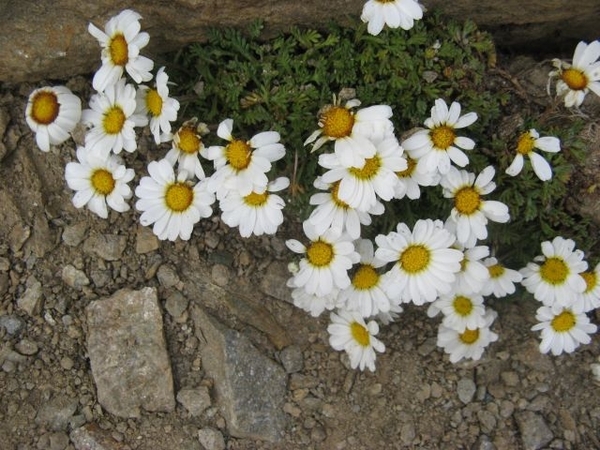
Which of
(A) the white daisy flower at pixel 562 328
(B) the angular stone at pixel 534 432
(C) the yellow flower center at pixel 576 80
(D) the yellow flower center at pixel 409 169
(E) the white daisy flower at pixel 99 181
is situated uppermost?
(C) the yellow flower center at pixel 576 80

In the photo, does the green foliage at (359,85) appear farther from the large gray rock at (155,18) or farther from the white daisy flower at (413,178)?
the white daisy flower at (413,178)

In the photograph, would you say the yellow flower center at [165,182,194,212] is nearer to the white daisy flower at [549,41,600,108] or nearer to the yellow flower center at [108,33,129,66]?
the yellow flower center at [108,33,129,66]

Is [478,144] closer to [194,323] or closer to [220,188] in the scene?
[220,188]

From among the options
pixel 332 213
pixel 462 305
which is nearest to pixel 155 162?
pixel 332 213

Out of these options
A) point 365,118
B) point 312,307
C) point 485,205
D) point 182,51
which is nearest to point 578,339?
point 485,205

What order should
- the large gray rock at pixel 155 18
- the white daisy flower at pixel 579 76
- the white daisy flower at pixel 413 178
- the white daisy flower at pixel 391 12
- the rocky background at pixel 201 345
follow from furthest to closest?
the rocky background at pixel 201 345 → the white daisy flower at pixel 579 76 → the large gray rock at pixel 155 18 → the white daisy flower at pixel 413 178 → the white daisy flower at pixel 391 12

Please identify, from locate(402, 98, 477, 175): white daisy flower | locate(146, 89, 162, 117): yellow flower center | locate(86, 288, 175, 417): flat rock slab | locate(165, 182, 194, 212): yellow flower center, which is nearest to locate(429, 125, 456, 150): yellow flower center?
locate(402, 98, 477, 175): white daisy flower

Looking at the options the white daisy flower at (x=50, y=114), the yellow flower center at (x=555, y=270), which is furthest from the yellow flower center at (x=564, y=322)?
the white daisy flower at (x=50, y=114)
